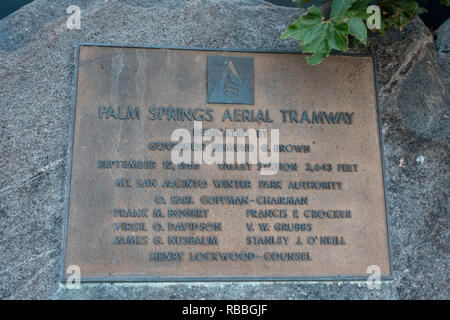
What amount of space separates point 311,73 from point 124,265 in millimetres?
1966

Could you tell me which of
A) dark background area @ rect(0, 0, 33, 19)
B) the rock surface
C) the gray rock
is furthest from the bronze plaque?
dark background area @ rect(0, 0, 33, 19)

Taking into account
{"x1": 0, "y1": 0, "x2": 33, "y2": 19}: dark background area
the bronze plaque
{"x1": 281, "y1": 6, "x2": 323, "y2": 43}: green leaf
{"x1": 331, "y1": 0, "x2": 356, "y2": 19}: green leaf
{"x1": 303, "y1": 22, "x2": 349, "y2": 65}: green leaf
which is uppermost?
{"x1": 0, "y1": 0, "x2": 33, "y2": 19}: dark background area

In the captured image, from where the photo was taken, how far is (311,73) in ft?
9.83

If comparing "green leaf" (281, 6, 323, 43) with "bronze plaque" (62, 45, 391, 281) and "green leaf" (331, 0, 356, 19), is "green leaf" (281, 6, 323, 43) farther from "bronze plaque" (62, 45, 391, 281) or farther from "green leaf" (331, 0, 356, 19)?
"bronze plaque" (62, 45, 391, 281)

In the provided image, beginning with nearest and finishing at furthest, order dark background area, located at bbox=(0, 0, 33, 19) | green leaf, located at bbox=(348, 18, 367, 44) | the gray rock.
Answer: green leaf, located at bbox=(348, 18, 367, 44), the gray rock, dark background area, located at bbox=(0, 0, 33, 19)

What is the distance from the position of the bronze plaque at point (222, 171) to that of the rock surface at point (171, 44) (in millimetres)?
115

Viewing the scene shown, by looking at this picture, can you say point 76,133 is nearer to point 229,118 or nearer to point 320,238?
point 229,118

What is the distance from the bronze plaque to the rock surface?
0.38ft

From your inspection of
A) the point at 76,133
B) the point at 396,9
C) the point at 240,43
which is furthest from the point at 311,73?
the point at 76,133

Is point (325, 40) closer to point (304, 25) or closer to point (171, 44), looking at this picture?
point (304, 25)

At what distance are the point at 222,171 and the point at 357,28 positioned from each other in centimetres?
135

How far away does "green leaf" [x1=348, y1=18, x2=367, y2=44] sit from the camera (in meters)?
2.61

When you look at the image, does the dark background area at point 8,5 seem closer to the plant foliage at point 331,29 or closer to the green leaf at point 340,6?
the plant foliage at point 331,29

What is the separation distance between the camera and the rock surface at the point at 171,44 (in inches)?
105
